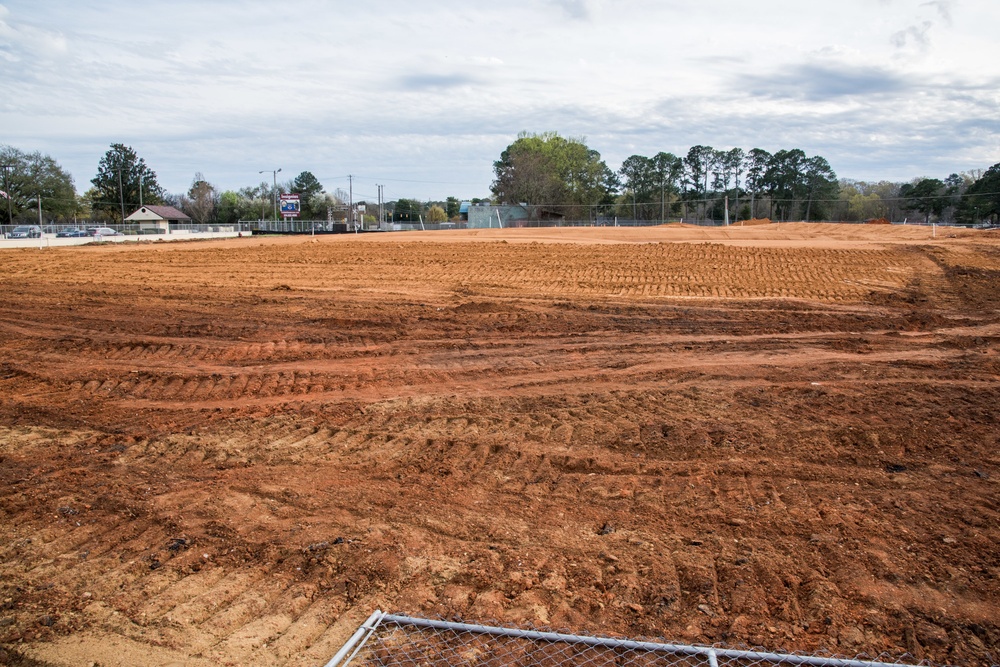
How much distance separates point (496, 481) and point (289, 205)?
232ft

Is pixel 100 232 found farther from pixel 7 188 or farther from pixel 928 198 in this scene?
pixel 928 198

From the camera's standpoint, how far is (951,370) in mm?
10047

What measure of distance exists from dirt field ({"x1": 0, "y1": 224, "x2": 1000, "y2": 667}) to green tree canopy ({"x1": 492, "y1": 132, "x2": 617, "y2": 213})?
65.7 metres

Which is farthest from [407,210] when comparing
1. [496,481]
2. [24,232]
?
[496,481]

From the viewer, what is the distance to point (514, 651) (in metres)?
3.98

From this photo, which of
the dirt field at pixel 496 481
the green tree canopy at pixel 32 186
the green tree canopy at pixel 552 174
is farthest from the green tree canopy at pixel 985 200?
the green tree canopy at pixel 32 186

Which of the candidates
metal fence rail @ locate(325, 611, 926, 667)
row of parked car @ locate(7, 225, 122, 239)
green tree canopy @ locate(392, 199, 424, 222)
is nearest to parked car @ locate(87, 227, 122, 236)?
row of parked car @ locate(7, 225, 122, 239)

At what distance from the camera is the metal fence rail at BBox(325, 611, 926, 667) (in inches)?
150

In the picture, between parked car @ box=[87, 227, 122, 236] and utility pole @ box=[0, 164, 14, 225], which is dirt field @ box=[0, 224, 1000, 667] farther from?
utility pole @ box=[0, 164, 14, 225]

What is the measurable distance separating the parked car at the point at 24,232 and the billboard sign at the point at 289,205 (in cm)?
2339

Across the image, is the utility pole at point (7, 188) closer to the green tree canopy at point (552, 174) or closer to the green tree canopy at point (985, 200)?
the green tree canopy at point (552, 174)

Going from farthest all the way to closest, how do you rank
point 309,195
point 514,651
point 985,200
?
1. point 309,195
2. point 985,200
3. point 514,651

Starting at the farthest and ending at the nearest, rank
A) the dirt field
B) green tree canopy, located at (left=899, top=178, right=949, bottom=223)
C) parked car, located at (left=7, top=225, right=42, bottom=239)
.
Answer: green tree canopy, located at (left=899, top=178, right=949, bottom=223) < parked car, located at (left=7, top=225, right=42, bottom=239) < the dirt field

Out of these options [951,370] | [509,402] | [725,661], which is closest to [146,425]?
[509,402]
